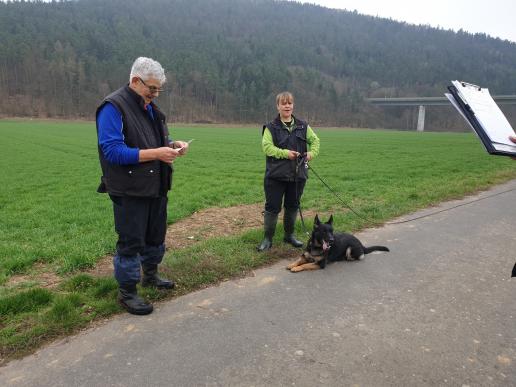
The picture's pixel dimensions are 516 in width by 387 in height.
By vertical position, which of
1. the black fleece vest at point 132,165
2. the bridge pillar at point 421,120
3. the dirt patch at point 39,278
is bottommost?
the dirt patch at point 39,278

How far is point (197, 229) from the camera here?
7.71 meters

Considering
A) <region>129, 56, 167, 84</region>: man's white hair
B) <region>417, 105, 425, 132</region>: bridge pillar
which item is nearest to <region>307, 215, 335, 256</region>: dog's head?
<region>129, 56, 167, 84</region>: man's white hair

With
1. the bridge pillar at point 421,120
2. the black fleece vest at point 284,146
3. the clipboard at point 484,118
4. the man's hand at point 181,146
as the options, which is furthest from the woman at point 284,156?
the bridge pillar at point 421,120

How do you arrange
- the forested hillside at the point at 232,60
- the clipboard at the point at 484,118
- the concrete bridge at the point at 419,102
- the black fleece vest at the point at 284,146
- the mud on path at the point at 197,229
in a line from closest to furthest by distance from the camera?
the clipboard at the point at 484,118 → the mud on path at the point at 197,229 → the black fleece vest at the point at 284,146 → the forested hillside at the point at 232,60 → the concrete bridge at the point at 419,102

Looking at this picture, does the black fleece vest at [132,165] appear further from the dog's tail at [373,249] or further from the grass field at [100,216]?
the dog's tail at [373,249]

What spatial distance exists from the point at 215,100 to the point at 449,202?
98.5 m

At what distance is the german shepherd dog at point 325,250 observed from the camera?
17.9 ft

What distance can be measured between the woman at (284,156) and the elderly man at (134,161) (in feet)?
6.50

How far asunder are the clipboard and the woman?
2771 mm

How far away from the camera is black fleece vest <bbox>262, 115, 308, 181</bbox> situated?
5.99 meters

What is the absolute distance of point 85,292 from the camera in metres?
4.57

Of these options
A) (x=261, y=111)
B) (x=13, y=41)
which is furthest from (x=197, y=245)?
(x=13, y=41)

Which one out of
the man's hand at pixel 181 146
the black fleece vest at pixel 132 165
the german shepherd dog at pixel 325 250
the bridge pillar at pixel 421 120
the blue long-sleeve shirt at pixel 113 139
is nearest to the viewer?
the blue long-sleeve shirt at pixel 113 139

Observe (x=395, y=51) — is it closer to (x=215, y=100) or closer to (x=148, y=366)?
(x=215, y=100)
